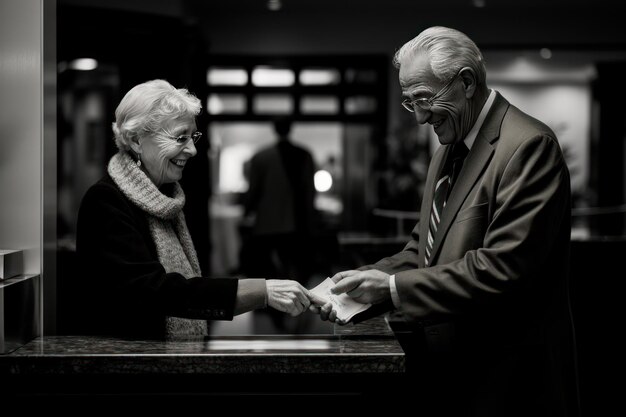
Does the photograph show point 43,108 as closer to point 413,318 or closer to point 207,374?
point 207,374

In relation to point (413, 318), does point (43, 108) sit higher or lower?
higher

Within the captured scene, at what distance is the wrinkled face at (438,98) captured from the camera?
7.13 ft

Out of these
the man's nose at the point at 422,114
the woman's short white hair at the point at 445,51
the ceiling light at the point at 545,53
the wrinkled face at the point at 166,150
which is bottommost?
the wrinkled face at the point at 166,150

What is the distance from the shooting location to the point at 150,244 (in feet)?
A: 7.22

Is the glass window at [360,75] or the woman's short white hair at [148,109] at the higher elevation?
the glass window at [360,75]

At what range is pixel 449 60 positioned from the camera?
215 centimetres

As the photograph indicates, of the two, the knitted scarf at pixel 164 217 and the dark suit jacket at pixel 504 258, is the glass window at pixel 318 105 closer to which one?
the knitted scarf at pixel 164 217

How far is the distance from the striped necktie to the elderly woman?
0.40 m

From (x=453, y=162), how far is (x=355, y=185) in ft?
24.0

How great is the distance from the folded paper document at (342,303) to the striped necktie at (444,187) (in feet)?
0.78

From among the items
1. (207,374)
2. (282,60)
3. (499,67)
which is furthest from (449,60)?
(499,67)

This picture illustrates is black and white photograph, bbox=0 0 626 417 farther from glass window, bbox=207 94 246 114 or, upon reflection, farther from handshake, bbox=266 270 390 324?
glass window, bbox=207 94 246 114

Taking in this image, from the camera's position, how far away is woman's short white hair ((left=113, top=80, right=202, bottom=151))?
2.20 m

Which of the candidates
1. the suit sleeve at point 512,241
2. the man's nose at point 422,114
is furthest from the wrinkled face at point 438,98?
the suit sleeve at point 512,241
